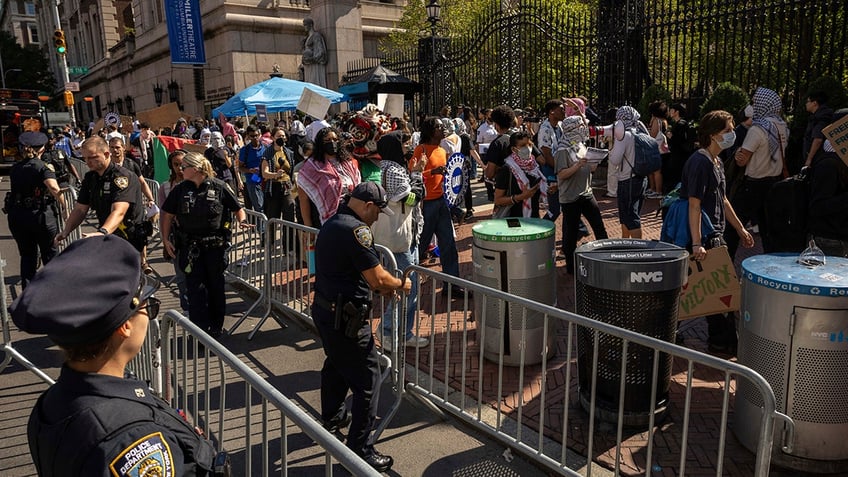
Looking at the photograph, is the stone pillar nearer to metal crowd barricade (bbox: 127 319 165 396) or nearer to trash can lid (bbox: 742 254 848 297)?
metal crowd barricade (bbox: 127 319 165 396)

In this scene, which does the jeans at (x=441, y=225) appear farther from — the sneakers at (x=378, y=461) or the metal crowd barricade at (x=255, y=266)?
the sneakers at (x=378, y=461)

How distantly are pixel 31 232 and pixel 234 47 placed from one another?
24.6 meters

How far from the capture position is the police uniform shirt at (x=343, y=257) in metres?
3.75

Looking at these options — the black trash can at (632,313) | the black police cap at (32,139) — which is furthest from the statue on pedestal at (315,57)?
the black trash can at (632,313)

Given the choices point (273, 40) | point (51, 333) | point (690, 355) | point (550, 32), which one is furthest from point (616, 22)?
point (273, 40)

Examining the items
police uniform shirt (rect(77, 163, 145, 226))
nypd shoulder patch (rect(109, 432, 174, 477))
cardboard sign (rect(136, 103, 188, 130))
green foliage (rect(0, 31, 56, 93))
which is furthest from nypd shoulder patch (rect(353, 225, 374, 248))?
green foliage (rect(0, 31, 56, 93))

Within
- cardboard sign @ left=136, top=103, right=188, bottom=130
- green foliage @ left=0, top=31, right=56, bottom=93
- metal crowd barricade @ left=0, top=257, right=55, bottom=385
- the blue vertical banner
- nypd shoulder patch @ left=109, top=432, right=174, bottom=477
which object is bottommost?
metal crowd barricade @ left=0, top=257, right=55, bottom=385

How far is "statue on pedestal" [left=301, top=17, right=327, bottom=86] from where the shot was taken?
25766 mm

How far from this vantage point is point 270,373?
5.43m

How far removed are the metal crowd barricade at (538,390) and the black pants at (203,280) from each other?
6.93ft

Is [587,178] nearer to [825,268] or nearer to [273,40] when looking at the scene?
[825,268]

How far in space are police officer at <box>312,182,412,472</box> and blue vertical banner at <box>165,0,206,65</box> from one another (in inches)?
1077

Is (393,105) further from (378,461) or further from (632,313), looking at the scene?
(378,461)

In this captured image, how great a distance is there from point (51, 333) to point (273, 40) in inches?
1258
